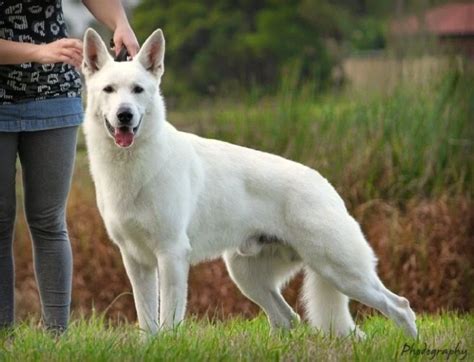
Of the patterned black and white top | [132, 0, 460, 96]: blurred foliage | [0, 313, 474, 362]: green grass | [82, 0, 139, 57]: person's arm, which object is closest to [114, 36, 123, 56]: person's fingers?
[82, 0, 139, 57]: person's arm

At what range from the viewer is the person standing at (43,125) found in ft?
14.8

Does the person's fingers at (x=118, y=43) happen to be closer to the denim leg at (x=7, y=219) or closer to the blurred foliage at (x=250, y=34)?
the denim leg at (x=7, y=219)

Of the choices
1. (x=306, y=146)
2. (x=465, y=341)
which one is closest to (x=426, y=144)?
(x=306, y=146)

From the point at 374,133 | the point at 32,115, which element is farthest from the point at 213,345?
the point at 374,133

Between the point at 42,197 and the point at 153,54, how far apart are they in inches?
32.1

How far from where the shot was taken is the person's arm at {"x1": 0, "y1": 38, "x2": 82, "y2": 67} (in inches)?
170

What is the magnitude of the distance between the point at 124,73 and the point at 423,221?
378cm

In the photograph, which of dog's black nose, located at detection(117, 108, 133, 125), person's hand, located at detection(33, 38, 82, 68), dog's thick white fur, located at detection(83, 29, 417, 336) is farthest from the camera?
dog's thick white fur, located at detection(83, 29, 417, 336)

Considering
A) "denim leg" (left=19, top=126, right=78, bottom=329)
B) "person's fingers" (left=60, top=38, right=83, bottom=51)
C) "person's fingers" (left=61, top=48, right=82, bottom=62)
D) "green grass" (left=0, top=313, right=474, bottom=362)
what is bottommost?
"green grass" (left=0, top=313, right=474, bottom=362)

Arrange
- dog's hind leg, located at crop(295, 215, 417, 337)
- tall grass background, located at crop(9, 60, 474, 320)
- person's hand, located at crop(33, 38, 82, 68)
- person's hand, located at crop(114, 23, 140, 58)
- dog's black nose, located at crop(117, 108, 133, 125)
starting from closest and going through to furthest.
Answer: person's hand, located at crop(33, 38, 82, 68)
dog's black nose, located at crop(117, 108, 133, 125)
person's hand, located at crop(114, 23, 140, 58)
dog's hind leg, located at crop(295, 215, 417, 337)
tall grass background, located at crop(9, 60, 474, 320)

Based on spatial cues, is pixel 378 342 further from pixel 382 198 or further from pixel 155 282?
pixel 382 198

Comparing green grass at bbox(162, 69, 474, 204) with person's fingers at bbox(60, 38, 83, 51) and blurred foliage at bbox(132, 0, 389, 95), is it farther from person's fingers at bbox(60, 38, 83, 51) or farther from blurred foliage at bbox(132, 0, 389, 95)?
blurred foliage at bbox(132, 0, 389, 95)

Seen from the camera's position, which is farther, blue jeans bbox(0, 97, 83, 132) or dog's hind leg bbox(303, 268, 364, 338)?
dog's hind leg bbox(303, 268, 364, 338)

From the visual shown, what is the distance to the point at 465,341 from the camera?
15.7 ft
